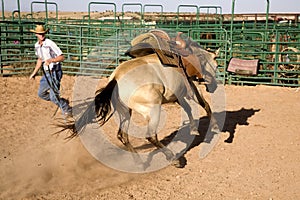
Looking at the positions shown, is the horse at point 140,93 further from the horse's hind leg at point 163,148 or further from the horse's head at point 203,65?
the horse's head at point 203,65

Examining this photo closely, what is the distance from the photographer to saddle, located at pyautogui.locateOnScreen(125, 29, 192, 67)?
4.89 meters

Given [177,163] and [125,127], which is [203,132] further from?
[125,127]

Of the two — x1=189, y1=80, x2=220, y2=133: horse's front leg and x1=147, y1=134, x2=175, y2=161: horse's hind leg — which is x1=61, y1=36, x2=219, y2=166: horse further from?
x1=189, y1=80, x2=220, y2=133: horse's front leg

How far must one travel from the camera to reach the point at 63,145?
5.72m

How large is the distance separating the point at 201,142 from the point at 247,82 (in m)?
5.27

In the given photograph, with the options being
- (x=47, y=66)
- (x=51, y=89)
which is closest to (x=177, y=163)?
(x=51, y=89)

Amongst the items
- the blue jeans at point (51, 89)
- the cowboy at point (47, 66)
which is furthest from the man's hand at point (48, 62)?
the blue jeans at point (51, 89)

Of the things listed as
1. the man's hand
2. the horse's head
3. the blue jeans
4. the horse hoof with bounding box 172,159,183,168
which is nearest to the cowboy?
the blue jeans

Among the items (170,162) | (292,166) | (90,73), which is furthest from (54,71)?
(90,73)

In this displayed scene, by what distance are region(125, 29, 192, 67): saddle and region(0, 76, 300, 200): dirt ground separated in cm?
137

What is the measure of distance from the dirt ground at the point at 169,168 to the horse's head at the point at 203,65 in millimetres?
961

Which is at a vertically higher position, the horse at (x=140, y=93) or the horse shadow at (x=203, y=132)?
the horse at (x=140, y=93)

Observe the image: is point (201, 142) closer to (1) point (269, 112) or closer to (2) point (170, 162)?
(2) point (170, 162)

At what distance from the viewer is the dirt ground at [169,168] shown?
4191 mm
